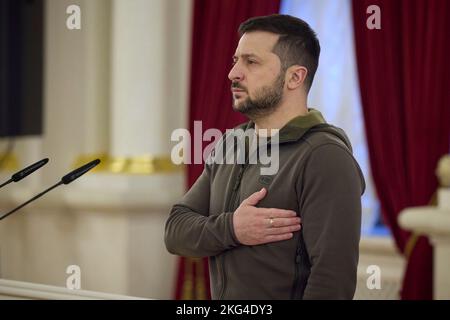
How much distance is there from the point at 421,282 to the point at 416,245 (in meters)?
0.17

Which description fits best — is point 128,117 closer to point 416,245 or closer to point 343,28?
point 343,28

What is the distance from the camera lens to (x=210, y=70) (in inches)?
145

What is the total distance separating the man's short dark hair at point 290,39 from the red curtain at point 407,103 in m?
1.80

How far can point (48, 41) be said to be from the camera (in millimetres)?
4211

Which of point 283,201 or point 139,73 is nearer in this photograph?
point 283,201

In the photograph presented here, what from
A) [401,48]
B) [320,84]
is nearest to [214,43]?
[320,84]

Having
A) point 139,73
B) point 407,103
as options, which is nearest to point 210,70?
point 139,73

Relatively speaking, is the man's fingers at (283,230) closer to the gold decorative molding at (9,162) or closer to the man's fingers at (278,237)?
the man's fingers at (278,237)

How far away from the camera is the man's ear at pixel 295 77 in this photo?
1.43 m

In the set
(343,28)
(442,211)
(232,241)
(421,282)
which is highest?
(343,28)

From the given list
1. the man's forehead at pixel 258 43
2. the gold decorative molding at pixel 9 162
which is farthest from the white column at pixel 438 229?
the gold decorative molding at pixel 9 162

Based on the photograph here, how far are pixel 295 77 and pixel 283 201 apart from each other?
0.27 metres

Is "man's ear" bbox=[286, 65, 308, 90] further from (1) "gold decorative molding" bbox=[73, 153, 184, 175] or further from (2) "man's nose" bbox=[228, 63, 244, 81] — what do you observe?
(1) "gold decorative molding" bbox=[73, 153, 184, 175]

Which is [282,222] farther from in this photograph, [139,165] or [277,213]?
[139,165]
